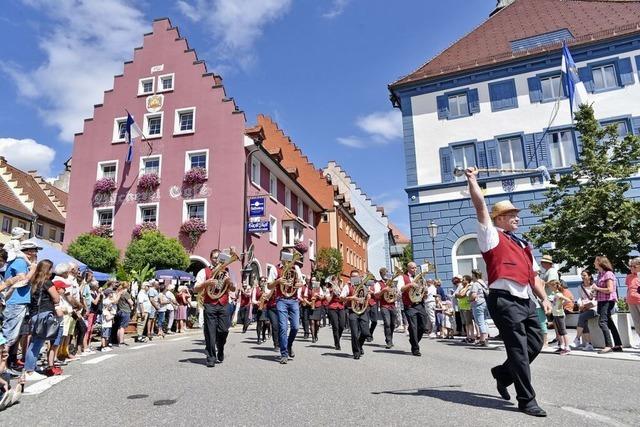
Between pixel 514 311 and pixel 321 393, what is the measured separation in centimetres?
243

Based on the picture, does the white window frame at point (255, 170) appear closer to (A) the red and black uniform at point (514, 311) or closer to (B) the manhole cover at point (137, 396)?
(B) the manhole cover at point (137, 396)

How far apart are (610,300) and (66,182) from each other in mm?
54911

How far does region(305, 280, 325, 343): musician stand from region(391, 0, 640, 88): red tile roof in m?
15.5

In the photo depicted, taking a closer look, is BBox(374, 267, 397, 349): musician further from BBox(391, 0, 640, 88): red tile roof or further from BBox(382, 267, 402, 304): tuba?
BBox(391, 0, 640, 88): red tile roof

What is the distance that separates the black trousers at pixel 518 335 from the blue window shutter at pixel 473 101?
2189cm

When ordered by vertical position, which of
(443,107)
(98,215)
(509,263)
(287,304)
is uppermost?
(443,107)

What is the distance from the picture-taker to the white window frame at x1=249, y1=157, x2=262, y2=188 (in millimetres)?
28566

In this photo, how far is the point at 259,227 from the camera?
2650cm

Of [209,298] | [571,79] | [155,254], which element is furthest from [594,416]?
[155,254]

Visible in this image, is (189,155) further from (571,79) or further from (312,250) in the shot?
(571,79)

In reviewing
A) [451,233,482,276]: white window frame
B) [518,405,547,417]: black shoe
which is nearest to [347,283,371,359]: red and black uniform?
[518,405,547,417]: black shoe

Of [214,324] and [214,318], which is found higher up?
[214,318]

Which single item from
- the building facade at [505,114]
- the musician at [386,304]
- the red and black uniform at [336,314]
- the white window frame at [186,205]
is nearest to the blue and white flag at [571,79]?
the building facade at [505,114]

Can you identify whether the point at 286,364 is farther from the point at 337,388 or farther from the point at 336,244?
the point at 336,244
